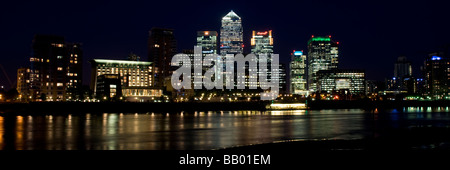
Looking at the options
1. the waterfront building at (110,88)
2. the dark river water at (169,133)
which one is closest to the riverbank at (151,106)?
the waterfront building at (110,88)

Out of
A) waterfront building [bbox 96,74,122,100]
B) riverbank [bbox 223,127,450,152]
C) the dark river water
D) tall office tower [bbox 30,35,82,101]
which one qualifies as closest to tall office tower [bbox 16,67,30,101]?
tall office tower [bbox 30,35,82,101]

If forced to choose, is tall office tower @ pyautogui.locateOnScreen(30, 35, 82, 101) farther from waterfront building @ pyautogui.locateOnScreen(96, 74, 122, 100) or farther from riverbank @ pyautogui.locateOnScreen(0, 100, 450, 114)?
riverbank @ pyautogui.locateOnScreen(0, 100, 450, 114)

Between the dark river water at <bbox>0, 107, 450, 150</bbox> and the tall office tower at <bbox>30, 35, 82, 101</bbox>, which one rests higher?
the tall office tower at <bbox>30, 35, 82, 101</bbox>

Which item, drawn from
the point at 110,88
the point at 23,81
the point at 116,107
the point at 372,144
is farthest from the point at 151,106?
the point at 372,144

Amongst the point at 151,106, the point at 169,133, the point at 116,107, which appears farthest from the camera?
the point at 151,106

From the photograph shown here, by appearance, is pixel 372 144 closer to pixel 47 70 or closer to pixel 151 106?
pixel 151 106

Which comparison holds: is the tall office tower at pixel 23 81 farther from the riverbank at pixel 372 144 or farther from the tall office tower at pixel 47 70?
the riverbank at pixel 372 144

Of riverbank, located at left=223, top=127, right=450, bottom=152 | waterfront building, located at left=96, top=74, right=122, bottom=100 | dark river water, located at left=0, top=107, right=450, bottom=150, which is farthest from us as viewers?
waterfront building, located at left=96, top=74, right=122, bottom=100

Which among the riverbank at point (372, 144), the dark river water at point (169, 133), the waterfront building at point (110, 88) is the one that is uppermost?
the waterfront building at point (110, 88)

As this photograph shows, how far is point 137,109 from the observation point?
12756cm

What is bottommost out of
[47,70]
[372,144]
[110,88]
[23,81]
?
[372,144]
